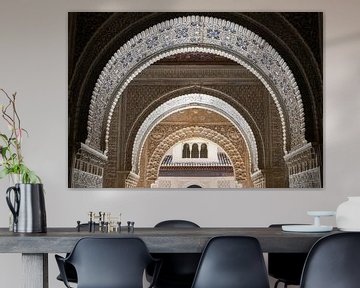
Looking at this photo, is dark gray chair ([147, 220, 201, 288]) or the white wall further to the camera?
the white wall

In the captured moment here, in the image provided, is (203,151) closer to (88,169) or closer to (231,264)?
(88,169)

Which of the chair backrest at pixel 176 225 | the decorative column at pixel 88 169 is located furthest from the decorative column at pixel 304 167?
the decorative column at pixel 88 169

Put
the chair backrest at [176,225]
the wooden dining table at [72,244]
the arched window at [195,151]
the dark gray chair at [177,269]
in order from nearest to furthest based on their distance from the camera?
the wooden dining table at [72,244]
the dark gray chair at [177,269]
the chair backrest at [176,225]
the arched window at [195,151]

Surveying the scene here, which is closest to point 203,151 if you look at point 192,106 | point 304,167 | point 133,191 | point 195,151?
point 195,151

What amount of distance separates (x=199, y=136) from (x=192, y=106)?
271mm

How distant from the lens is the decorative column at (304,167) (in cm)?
600

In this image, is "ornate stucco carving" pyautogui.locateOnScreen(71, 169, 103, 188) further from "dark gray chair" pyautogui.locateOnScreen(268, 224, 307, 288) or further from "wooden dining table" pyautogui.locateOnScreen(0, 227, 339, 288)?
"wooden dining table" pyautogui.locateOnScreen(0, 227, 339, 288)

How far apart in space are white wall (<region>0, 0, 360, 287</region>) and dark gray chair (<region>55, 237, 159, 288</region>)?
7.83 feet

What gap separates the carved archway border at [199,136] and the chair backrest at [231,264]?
2.36 m

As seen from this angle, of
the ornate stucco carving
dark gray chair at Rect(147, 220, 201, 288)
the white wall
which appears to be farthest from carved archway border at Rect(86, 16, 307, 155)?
dark gray chair at Rect(147, 220, 201, 288)

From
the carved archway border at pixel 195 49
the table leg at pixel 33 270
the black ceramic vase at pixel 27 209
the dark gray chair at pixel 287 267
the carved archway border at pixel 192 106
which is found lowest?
the dark gray chair at pixel 287 267

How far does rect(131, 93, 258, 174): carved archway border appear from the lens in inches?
236

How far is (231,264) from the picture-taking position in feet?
11.9

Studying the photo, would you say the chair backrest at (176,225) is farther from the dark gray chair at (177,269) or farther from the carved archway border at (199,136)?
the carved archway border at (199,136)
